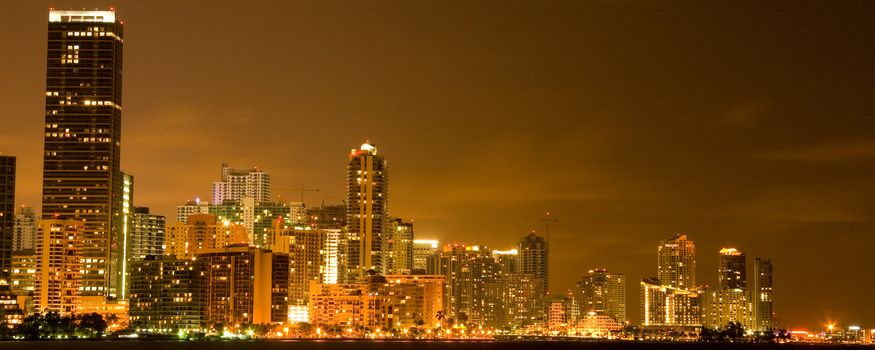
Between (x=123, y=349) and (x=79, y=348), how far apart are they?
18.2 feet

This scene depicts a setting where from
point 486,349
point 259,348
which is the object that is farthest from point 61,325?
point 486,349

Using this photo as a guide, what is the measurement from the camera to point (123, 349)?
165m

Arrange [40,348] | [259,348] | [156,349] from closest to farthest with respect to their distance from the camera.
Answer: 1. [40,348]
2. [156,349]
3. [259,348]

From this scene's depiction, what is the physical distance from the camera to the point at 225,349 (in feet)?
575

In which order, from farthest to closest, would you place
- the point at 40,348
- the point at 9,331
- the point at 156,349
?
the point at 9,331
the point at 156,349
the point at 40,348

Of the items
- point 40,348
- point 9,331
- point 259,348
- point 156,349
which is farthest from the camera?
point 9,331

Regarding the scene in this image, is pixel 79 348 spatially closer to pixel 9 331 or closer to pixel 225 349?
pixel 225 349

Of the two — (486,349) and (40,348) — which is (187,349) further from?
(486,349)

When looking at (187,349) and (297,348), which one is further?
(297,348)

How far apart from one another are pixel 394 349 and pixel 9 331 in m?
57.9

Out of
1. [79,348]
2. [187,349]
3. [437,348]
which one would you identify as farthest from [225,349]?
[437,348]

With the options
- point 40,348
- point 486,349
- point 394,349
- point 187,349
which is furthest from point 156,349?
point 486,349

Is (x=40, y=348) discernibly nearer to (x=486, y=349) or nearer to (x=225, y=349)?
(x=225, y=349)

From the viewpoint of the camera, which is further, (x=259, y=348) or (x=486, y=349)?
(x=486, y=349)
